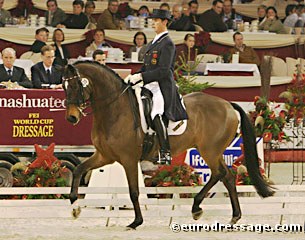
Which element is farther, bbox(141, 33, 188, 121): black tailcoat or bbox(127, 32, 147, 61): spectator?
bbox(127, 32, 147, 61): spectator

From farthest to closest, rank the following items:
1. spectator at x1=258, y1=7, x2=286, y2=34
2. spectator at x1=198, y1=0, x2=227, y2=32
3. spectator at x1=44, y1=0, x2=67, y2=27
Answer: spectator at x1=258, y1=7, x2=286, y2=34, spectator at x1=198, y1=0, x2=227, y2=32, spectator at x1=44, y1=0, x2=67, y2=27

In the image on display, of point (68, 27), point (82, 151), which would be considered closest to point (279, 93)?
point (68, 27)

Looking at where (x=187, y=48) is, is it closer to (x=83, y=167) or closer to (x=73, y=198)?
(x=83, y=167)

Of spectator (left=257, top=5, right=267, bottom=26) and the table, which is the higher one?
spectator (left=257, top=5, right=267, bottom=26)

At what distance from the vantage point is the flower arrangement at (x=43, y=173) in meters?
10.5

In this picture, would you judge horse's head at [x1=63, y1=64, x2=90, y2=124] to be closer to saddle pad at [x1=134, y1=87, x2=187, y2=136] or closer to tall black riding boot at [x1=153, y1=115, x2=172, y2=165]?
saddle pad at [x1=134, y1=87, x2=187, y2=136]

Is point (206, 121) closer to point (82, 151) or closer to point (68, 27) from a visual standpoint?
point (82, 151)

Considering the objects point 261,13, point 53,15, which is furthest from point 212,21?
point 53,15

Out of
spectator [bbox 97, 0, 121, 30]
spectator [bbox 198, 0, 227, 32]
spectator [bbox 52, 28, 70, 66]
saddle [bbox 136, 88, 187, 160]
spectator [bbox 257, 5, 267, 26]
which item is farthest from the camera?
spectator [bbox 257, 5, 267, 26]

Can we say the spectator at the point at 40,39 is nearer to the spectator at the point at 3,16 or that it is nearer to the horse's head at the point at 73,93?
the spectator at the point at 3,16

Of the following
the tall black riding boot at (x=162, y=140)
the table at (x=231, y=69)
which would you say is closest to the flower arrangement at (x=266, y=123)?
the tall black riding boot at (x=162, y=140)

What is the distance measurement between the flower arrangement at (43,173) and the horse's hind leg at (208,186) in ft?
5.75

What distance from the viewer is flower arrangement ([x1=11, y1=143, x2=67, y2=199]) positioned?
10508 millimetres

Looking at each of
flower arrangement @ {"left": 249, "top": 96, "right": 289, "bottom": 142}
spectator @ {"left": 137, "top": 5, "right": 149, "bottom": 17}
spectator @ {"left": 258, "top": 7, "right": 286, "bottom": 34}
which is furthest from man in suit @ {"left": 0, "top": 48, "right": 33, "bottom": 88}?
spectator @ {"left": 258, "top": 7, "right": 286, "bottom": 34}
